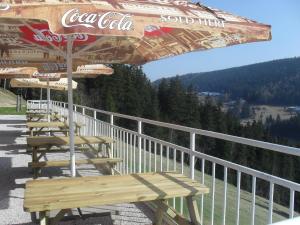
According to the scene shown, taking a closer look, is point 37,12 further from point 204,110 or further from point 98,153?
point 204,110

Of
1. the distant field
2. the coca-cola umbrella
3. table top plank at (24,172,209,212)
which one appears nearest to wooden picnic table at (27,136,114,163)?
the coca-cola umbrella

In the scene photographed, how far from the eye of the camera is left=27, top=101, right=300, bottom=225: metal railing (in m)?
2.66

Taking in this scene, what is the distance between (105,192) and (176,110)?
3926 inches

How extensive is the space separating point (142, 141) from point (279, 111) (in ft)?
627

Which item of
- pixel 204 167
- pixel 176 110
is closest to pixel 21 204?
pixel 204 167

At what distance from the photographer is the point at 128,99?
96.1 meters

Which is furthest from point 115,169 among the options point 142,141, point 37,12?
point 37,12

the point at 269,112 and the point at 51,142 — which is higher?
the point at 51,142

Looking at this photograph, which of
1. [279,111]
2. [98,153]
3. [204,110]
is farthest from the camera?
[279,111]

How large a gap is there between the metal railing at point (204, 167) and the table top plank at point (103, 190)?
276mm

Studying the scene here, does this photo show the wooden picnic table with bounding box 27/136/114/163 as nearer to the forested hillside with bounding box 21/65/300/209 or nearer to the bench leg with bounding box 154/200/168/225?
the bench leg with bounding box 154/200/168/225

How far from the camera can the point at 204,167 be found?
3619mm

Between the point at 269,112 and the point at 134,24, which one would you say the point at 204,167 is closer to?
the point at 134,24

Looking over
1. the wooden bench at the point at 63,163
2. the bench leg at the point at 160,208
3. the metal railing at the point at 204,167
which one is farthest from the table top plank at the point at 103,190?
the wooden bench at the point at 63,163
